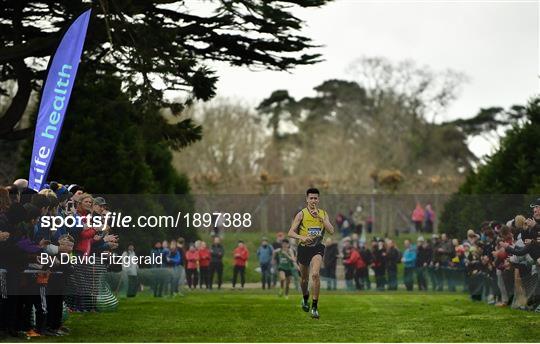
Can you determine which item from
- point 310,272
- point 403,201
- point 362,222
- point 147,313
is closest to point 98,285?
point 147,313

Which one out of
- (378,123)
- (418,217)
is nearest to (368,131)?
(378,123)

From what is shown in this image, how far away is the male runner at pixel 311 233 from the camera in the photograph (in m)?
18.1

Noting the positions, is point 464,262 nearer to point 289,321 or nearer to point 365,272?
point 365,272

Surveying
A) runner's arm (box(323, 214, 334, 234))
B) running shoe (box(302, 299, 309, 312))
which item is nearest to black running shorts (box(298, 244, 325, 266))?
runner's arm (box(323, 214, 334, 234))

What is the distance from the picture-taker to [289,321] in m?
19.5

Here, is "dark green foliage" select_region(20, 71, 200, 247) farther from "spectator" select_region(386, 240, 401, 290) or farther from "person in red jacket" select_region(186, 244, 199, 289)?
"person in red jacket" select_region(186, 244, 199, 289)

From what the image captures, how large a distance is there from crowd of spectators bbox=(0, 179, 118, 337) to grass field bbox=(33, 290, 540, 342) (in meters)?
0.58

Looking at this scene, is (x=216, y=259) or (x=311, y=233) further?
(x=216, y=259)

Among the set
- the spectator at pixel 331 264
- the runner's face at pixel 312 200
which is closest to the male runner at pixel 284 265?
the spectator at pixel 331 264

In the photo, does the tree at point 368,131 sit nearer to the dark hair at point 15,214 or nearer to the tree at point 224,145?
the tree at point 224,145

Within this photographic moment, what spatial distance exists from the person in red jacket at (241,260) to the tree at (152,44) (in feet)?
14.1

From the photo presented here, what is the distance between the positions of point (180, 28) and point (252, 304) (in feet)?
22.2

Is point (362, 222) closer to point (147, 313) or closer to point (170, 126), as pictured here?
point (170, 126)

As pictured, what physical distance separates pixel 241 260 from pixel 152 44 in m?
5.41
